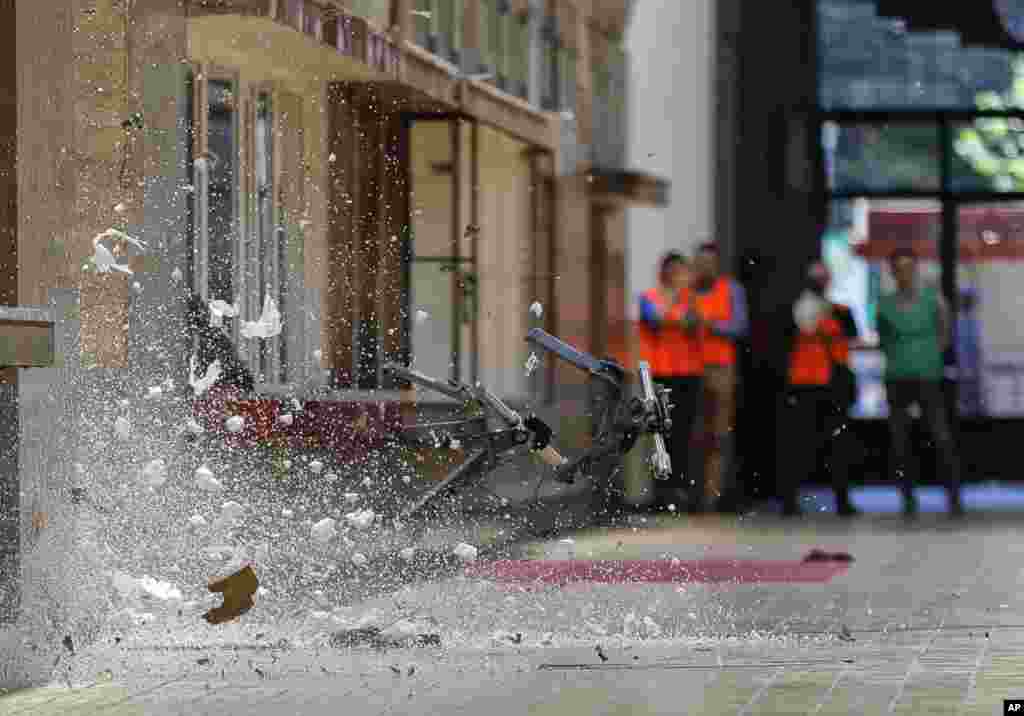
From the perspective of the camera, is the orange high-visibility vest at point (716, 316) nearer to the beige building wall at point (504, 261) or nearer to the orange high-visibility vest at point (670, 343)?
the orange high-visibility vest at point (670, 343)

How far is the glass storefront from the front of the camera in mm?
19297

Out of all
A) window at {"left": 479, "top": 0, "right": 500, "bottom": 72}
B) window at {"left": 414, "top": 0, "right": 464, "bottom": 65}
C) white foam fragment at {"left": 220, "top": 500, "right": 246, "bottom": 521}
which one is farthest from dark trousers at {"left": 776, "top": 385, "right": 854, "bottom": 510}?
white foam fragment at {"left": 220, "top": 500, "right": 246, "bottom": 521}

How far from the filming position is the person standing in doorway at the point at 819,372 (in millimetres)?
17219

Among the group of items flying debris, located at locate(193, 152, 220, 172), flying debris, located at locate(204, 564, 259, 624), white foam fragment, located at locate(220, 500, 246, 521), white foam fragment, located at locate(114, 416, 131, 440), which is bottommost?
flying debris, located at locate(204, 564, 259, 624)

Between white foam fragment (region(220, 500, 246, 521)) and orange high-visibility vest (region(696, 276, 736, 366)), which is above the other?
orange high-visibility vest (region(696, 276, 736, 366))

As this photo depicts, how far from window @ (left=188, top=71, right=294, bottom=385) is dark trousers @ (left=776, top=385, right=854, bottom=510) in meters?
6.15

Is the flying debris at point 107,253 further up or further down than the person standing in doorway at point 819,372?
further up

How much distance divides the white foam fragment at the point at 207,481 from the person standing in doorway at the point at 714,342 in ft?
21.1

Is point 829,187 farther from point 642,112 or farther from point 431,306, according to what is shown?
point 431,306

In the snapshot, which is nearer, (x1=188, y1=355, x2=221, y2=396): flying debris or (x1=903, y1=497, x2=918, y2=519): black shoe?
(x1=188, y1=355, x2=221, y2=396): flying debris

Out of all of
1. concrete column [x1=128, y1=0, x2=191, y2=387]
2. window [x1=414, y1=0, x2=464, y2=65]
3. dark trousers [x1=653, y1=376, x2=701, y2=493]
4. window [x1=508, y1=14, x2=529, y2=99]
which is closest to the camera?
concrete column [x1=128, y1=0, x2=191, y2=387]

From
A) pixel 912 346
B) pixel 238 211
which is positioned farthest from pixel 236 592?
pixel 912 346

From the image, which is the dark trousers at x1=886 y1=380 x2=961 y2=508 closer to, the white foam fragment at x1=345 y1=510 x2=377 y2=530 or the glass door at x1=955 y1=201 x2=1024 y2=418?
the glass door at x1=955 y1=201 x2=1024 y2=418

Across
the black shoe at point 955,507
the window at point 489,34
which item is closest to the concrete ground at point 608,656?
the window at point 489,34
